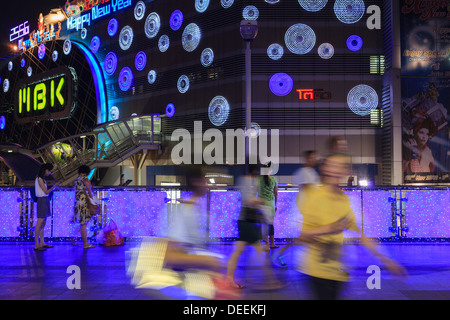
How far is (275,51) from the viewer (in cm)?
2589

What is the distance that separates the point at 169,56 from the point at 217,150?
8504mm

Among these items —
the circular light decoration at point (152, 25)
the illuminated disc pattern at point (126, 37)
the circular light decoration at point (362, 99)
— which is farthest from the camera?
the illuminated disc pattern at point (126, 37)

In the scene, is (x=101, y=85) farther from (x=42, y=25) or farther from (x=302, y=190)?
(x=302, y=190)

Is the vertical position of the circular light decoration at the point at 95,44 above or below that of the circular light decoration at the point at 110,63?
above

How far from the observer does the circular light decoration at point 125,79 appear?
34219 millimetres

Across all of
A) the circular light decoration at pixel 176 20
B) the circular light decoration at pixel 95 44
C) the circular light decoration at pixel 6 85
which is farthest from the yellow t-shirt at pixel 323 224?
the circular light decoration at pixel 6 85

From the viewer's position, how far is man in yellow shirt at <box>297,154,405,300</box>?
412 cm

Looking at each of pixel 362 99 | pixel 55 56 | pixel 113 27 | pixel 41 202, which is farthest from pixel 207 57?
pixel 55 56

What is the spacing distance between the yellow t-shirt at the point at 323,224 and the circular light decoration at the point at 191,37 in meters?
25.8

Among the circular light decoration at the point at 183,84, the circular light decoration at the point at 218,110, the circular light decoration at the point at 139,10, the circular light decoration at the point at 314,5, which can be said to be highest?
the circular light decoration at the point at 139,10

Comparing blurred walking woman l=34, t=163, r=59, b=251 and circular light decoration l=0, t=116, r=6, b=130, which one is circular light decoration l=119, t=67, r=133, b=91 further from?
blurred walking woman l=34, t=163, r=59, b=251

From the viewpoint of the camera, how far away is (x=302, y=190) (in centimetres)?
458

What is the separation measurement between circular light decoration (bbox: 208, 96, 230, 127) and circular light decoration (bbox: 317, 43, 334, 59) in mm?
6468

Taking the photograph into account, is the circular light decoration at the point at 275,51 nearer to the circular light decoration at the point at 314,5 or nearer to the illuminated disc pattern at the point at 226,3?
the circular light decoration at the point at 314,5
